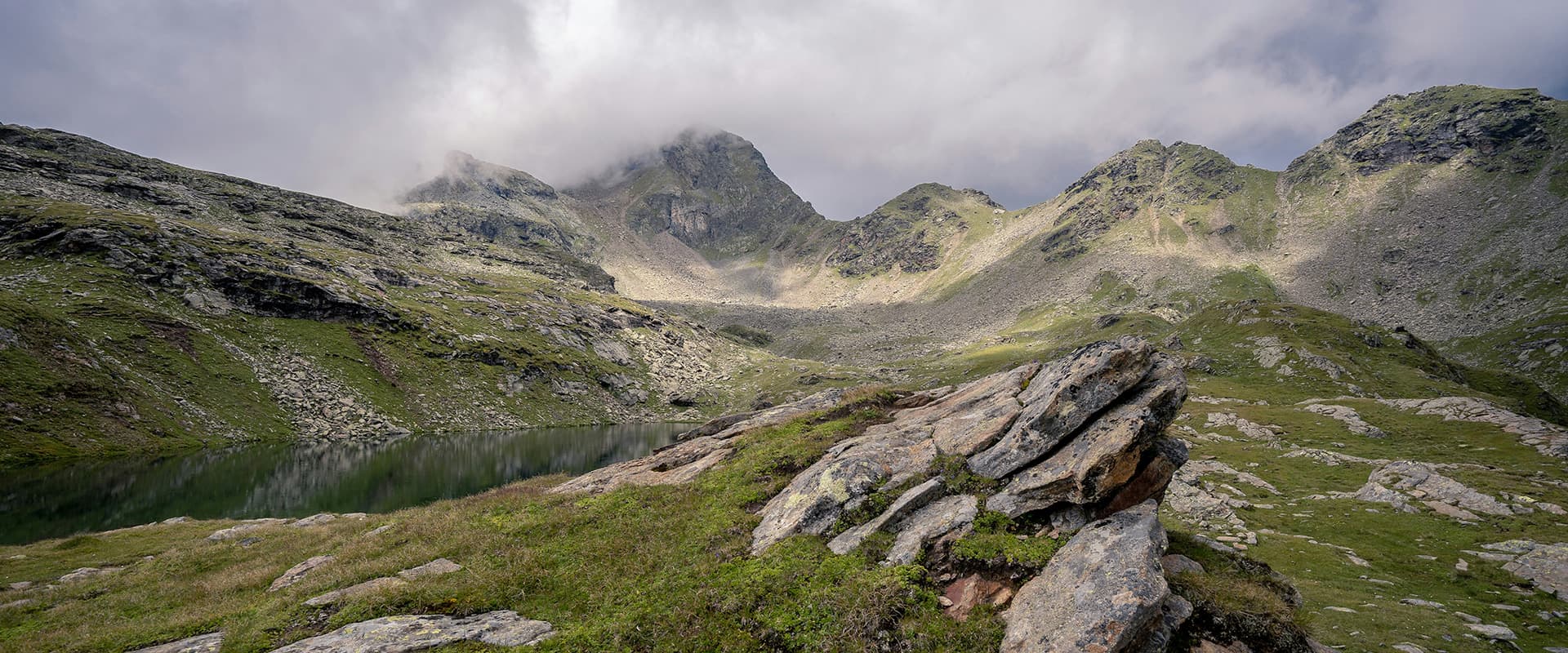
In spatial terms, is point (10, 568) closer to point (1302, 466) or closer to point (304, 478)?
point (304, 478)

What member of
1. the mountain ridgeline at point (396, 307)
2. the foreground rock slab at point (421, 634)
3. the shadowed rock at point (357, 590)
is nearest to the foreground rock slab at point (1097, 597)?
the foreground rock slab at point (421, 634)

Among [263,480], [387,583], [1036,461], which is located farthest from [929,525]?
[263,480]

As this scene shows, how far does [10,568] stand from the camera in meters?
25.9

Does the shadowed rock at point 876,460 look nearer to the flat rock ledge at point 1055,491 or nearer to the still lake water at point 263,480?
the flat rock ledge at point 1055,491

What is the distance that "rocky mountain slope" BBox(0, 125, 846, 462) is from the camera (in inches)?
2813

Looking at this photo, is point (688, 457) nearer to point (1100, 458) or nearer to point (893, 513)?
point (893, 513)

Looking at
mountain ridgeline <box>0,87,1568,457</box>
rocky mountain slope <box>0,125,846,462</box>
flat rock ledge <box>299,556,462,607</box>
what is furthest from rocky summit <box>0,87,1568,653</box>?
mountain ridgeline <box>0,87,1568,457</box>

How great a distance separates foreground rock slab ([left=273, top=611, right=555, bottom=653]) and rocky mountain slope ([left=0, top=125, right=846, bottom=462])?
83823 millimetres

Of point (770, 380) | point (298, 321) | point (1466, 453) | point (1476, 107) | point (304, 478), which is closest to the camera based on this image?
point (1466, 453)

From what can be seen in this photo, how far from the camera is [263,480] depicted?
57.9m

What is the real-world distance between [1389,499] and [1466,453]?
17.3m

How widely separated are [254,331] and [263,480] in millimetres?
64126

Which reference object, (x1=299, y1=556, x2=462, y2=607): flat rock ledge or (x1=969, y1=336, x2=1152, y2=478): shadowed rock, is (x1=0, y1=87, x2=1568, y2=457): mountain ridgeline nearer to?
(x1=299, y1=556, x2=462, y2=607): flat rock ledge

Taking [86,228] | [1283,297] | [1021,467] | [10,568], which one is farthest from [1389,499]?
[1283,297]
